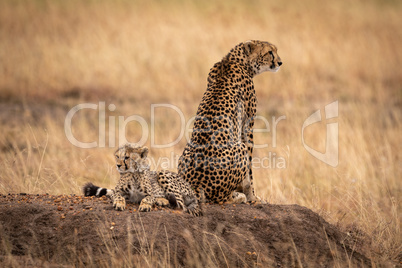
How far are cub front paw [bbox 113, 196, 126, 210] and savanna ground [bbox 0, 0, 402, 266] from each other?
1.13 ft

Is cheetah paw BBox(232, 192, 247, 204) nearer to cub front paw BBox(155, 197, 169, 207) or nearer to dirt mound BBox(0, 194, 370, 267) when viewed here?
dirt mound BBox(0, 194, 370, 267)

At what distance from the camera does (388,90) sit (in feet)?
38.7

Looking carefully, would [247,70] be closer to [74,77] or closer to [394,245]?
[394,245]

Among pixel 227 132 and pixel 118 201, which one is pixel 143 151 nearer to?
pixel 118 201

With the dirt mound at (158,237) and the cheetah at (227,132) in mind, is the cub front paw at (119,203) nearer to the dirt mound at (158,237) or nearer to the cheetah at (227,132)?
the dirt mound at (158,237)

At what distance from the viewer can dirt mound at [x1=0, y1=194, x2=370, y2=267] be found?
3572 millimetres

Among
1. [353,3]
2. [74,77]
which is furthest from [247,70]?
[353,3]

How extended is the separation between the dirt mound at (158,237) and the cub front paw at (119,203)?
0.17ft

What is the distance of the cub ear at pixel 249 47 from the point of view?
5.20 meters

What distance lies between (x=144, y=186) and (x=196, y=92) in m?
7.02

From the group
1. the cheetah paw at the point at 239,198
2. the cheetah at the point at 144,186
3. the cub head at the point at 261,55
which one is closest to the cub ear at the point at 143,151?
the cheetah at the point at 144,186

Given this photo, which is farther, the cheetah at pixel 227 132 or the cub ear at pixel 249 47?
the cub ear at pixel 249 47

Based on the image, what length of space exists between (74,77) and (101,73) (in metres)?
0.59

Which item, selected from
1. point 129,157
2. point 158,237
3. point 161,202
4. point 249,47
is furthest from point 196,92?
point 158,237
